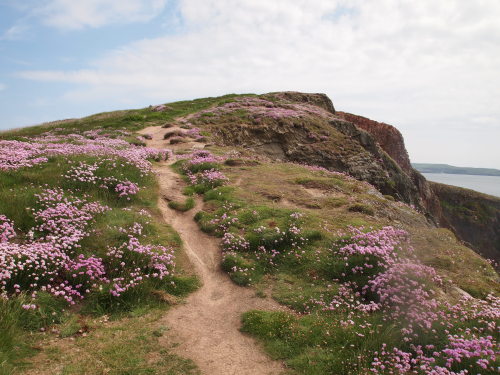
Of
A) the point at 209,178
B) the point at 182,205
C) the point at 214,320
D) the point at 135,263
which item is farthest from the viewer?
the point at 209,178

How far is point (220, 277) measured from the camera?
10750 millimetres

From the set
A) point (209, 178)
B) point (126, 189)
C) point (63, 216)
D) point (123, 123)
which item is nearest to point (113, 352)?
point (63, 216)

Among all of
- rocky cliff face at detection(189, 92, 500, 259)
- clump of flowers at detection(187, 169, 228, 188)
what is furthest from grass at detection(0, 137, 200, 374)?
rocky cliff face at detection(189, 92, 500, 259)

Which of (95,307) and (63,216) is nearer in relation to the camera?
(95,307)

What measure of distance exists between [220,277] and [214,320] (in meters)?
2.08

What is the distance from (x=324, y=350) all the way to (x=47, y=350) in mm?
5473

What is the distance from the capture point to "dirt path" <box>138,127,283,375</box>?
7.19 m

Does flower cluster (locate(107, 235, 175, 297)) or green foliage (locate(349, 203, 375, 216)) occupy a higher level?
green foliage (locate(349, 203, 375, 216))

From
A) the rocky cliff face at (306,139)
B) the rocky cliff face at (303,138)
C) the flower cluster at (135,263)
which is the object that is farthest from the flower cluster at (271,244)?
the rocky cliff face at (303,138)

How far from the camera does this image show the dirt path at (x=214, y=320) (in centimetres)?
719

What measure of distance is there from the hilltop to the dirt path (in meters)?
0.04

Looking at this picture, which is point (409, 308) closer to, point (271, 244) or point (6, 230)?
point (271, 244)

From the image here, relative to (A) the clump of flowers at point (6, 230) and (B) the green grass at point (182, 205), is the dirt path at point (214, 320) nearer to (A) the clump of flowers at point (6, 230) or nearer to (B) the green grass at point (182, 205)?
(B) the green grass at point (182, 205)

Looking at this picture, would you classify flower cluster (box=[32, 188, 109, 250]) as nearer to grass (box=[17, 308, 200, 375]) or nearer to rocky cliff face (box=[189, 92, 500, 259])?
grass (box=[17, 308, 200, 375])
